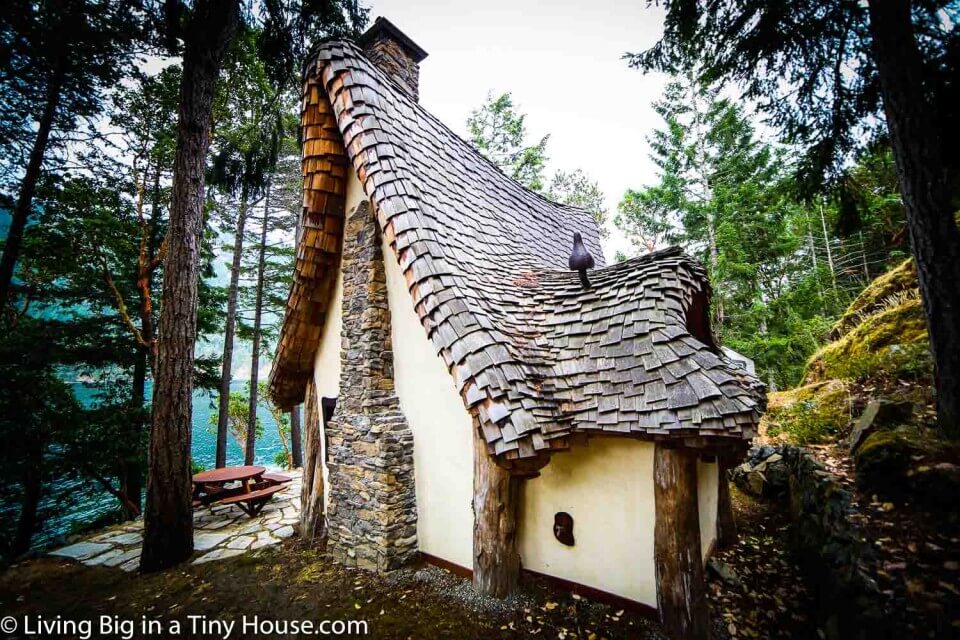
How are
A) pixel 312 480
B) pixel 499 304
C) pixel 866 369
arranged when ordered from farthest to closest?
pixel 866 369, pixel 312 480, pixel 499 304

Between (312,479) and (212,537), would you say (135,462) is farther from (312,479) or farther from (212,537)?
(312,479)

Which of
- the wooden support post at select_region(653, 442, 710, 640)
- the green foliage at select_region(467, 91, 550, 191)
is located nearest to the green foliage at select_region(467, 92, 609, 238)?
the green foliage at select_region(467, 91, 550, 191)

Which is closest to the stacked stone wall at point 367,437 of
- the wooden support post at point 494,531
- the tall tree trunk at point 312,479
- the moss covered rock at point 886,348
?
the tall tree trunk at point 312,479

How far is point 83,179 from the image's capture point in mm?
7305

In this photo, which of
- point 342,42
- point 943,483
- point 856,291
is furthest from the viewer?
point 856,291

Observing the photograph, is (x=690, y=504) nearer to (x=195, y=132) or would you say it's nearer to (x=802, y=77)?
(x=802, y=77)

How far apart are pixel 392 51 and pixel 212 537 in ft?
29.1

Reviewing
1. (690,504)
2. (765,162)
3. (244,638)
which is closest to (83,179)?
(244,638)

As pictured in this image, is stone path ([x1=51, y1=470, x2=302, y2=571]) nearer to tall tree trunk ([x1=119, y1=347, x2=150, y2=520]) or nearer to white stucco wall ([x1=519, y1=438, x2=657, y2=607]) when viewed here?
tall tree trunk ([x1=119, y1=347, x2=150, y2=520])

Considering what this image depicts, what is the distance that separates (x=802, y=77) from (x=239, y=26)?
8.46 m

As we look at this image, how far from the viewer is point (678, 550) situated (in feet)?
9.32

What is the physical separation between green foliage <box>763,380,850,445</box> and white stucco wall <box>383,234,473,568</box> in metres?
5.40

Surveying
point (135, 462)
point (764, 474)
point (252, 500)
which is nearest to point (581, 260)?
point (764, 474)

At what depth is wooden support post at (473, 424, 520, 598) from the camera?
11.1 feet
